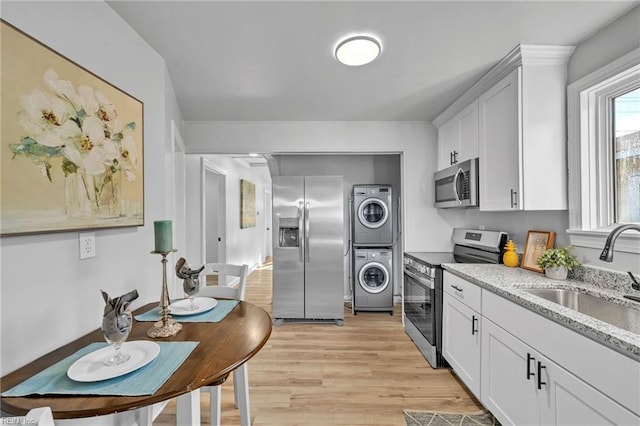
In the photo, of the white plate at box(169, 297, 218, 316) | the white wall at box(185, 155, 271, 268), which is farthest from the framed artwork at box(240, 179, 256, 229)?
the white plate at box(169, 297, 218, 316)

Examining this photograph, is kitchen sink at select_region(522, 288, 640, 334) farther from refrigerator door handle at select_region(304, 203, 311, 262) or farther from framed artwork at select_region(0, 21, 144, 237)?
framed artwork at select_region(0, 21, 144, 237)

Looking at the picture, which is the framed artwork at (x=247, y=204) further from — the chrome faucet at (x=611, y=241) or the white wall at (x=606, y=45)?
the chrome faucet at (x=611, y=241)

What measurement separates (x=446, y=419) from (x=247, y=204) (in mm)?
5470

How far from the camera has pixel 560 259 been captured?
1873 millimetres

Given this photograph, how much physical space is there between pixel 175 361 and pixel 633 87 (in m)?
2.72

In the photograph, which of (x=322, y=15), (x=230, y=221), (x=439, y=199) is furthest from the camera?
(x=230, y=221)

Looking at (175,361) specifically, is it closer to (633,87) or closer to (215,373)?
(215,373)

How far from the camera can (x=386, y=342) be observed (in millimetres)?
3086

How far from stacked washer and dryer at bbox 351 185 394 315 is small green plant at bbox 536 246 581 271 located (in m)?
2.08

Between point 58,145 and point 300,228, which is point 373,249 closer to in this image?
point 300,228

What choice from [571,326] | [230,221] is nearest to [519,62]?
[571,326]

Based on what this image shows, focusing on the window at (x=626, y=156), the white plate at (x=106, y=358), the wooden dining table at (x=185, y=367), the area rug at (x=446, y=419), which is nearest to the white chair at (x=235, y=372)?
the wooden dining table at (x=185, y=367)

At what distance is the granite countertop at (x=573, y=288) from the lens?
3.52 ft

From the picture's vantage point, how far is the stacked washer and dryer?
12.9ft
